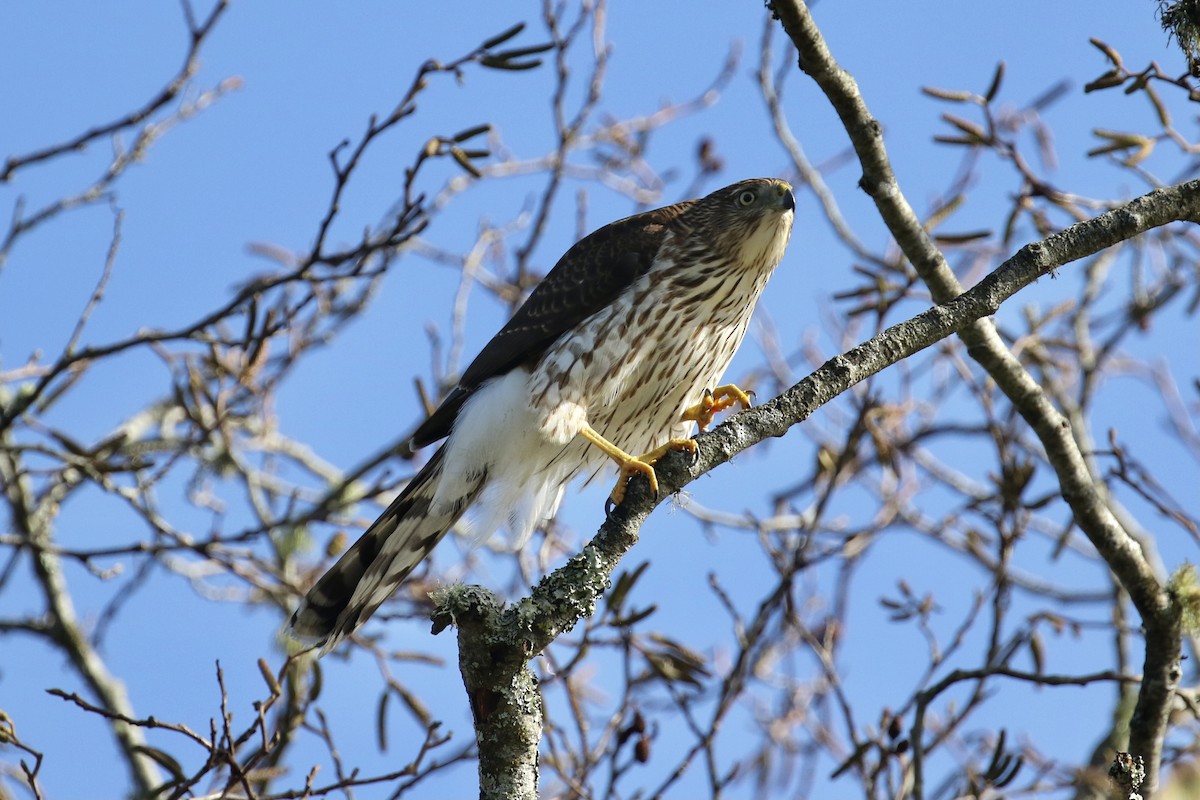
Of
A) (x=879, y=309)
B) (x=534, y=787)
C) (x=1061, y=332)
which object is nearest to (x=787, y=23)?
(x=879, y=309)

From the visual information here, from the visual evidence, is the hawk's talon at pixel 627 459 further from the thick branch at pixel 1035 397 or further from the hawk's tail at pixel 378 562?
the thick branch at pixel 1035 397

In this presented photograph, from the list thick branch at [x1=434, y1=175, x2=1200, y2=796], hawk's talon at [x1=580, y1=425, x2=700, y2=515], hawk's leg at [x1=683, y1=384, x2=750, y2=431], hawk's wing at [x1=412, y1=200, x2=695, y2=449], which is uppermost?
hawk's wing at [x1=412, y1=200, x2=695, y2=449]

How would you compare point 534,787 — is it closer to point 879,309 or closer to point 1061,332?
point 879,309

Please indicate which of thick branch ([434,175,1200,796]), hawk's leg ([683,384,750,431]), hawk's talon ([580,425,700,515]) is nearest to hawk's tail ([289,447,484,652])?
hawk's talon ([580,425,700,515])

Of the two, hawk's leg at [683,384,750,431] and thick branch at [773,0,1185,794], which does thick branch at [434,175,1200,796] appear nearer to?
thick branch at [773,0,1185,794]

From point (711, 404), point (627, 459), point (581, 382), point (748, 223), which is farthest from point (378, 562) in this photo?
point (748, 223)

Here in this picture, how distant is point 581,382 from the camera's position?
4.56 meters

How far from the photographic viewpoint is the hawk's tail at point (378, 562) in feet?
14.9

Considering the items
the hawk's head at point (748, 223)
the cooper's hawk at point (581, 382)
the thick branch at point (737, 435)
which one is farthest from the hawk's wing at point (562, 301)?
the thick branch at point (737, 435)

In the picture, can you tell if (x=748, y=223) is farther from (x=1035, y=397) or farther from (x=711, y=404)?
(x=1035, y=397)

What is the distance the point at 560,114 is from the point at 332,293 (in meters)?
1.56

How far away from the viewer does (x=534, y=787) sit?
2.95 meters

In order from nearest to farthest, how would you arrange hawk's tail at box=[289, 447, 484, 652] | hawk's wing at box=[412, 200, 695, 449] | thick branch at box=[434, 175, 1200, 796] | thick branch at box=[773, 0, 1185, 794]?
thick branch at box=[434, 175, 1200, 796], thick branch at box=[773, 0, 1185, 794], hawk's tail at box=[289, 447, 484, 652], hawk's wing at box=[412, 200, 695, 449]

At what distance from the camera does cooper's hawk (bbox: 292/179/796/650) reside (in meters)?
4.58
